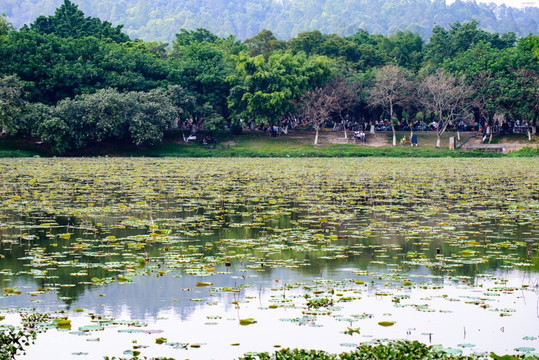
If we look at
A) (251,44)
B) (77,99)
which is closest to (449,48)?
(251,44)

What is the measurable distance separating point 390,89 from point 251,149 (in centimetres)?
1526

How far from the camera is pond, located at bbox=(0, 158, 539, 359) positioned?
7.30 m

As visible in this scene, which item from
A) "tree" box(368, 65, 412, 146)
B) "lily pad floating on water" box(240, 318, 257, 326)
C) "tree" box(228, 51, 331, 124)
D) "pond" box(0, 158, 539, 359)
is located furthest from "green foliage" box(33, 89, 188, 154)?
"lily pad floating on water" box(240, 318, 257, 326)

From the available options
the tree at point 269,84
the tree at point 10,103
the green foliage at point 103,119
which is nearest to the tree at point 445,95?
the tree at point 269,84

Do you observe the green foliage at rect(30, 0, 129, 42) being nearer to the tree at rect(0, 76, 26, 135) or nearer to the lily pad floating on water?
the tree at rect(0, 76, 26, 135)

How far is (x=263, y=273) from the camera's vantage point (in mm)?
10078

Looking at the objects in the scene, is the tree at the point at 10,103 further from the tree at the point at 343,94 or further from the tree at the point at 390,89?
the tree at the point at 390,89

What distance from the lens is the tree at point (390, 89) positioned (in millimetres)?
61000

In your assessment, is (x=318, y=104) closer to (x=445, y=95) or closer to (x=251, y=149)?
(x=251, y=149)

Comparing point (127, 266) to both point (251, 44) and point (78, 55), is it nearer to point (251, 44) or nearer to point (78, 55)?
point (78, 55)

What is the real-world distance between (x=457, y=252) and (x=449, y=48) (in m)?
70.0

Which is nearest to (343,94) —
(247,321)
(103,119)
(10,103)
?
(103,119)

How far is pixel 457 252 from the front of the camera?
11859 millimetres

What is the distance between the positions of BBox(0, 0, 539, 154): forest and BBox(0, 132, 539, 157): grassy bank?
1163 millimetres
